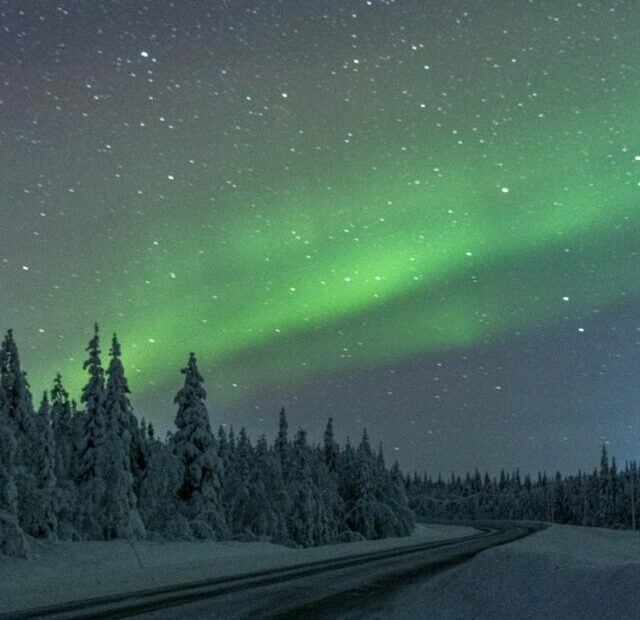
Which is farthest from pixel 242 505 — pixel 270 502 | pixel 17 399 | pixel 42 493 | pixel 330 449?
pixel 42 493

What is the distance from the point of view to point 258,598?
14.8 metres

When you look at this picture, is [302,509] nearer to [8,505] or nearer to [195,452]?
[195,452]

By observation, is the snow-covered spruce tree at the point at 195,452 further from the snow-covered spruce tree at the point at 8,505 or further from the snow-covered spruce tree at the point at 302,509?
the snow-covered spruce tree at the point at 8,505

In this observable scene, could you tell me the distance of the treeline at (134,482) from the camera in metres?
35.8

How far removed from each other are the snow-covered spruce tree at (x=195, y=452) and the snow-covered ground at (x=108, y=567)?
37.8ft

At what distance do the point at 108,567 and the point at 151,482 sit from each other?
20.8 meters

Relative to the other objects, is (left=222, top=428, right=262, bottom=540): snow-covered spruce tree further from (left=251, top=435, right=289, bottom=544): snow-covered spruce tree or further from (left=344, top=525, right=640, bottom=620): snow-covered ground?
(left=344, top=525, right=640, bottom=620): snow-covered ground

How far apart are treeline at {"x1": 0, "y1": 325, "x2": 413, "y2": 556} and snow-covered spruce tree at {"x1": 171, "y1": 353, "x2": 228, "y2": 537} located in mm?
55

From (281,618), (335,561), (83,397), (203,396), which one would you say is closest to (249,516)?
(203,396)

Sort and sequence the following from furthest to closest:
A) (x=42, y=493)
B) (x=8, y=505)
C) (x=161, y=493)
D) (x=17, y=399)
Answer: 1. (x=161, y=493)
2. (x=17, y=399)
3. (x=42, y=493)
4. (x=8, y=505)

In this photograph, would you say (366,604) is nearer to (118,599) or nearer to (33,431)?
(118,599)

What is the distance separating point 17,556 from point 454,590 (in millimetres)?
13231

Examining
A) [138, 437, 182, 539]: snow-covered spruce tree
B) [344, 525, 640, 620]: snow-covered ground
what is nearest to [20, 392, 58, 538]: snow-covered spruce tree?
[138, 437, 182, 539]: snow-covered spruce tree

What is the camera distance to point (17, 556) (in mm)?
23500
